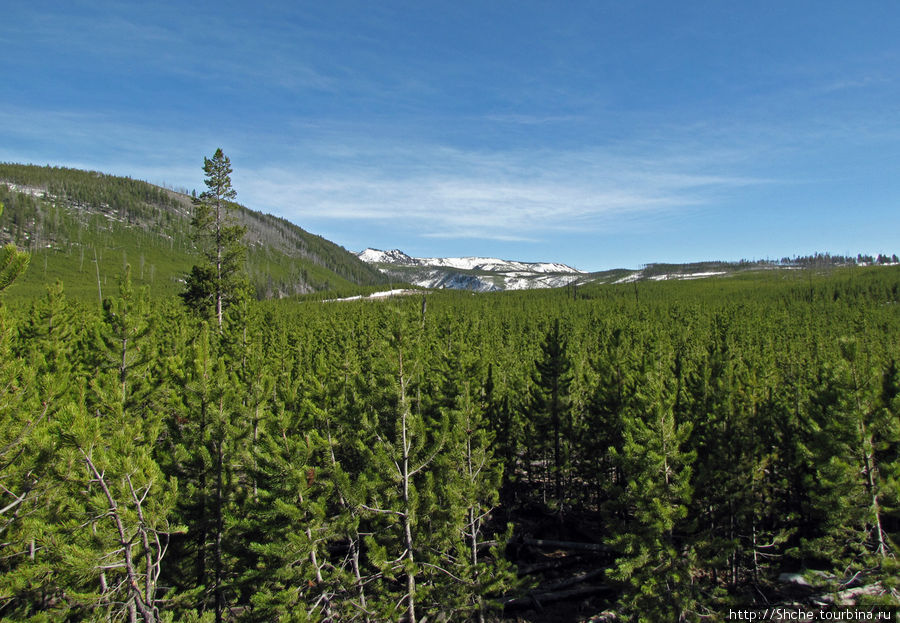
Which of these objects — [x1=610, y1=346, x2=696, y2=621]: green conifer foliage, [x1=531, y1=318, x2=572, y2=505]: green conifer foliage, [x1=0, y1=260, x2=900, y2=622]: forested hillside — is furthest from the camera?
[x1=531, y1=318, x2=572, y2=505]: green conifer foliage

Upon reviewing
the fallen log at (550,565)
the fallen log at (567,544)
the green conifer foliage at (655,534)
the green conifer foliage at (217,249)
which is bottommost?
the fallen log at (550,565)

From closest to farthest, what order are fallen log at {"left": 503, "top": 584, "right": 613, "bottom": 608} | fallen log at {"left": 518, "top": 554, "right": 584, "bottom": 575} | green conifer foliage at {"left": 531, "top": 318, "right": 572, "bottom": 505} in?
1. fallen log at {"left": 503, "top": 584, "right": 613, "bottom": 608}
2. fallen log at {"left": 518, "top": 554, "right": 584, "bottom": 575}
3. green conifer foliage at {"left": 531, "top": 318, "right": 572, "bottom": 505}

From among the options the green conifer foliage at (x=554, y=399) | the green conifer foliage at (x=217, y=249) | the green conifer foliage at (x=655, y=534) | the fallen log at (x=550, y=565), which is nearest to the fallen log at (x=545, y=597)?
the fallen log at (x=550, y=565)

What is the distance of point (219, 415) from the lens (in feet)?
34.9

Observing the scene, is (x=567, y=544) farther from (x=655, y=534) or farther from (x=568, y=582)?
(x=655, y=534)

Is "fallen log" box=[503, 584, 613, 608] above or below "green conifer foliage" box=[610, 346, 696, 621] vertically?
below

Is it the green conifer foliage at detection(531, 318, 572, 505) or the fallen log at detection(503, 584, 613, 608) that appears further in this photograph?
the green conifer foliage at detection(531, 318, 572, 505)

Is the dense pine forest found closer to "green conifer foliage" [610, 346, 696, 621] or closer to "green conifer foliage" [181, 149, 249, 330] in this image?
"green conifer foliage" [610, 346, 696, 621]

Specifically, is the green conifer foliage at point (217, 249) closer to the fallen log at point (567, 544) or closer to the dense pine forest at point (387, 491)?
the dense pine forest at point (387, 491)

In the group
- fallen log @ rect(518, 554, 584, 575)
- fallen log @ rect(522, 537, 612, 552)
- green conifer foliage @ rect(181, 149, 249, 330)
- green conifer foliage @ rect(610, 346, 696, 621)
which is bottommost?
fallen log @ rect(518, 554, 584, 575)

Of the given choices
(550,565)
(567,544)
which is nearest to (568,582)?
(550,565)

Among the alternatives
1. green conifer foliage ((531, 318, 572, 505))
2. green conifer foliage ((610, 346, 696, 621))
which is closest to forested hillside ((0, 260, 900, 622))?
green conifer foliage ((610, 346, 696, 621))

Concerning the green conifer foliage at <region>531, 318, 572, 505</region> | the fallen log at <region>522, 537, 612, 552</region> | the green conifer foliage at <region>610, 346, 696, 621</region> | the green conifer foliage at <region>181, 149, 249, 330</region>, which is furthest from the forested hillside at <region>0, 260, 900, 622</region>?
the green conifer foliage at <region>181, 149, 249, 330</region>

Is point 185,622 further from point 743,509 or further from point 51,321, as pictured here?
point 51,321
